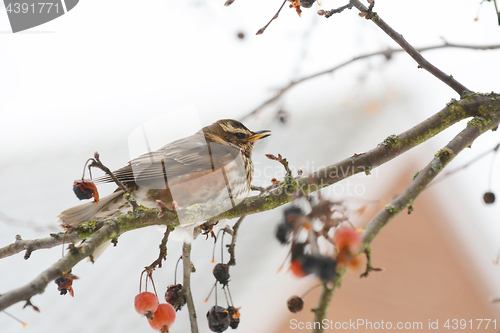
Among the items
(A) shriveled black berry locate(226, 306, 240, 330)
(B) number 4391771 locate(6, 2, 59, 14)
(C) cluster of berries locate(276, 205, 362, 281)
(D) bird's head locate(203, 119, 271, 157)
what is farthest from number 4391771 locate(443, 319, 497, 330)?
(B) number 4391771 locate(6, 2, 59, 14)

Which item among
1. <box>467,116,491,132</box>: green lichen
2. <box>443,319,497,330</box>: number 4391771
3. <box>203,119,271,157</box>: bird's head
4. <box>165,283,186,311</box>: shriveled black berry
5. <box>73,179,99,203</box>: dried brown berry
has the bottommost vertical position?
<box>443,319,497,330</box>: number 4391771

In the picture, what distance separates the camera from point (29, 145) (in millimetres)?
1762

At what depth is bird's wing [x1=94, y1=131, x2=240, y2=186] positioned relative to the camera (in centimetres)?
113

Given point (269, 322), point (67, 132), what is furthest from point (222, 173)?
point (269, 322)

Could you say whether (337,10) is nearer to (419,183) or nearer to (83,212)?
(419,183)

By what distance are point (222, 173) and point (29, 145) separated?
42.6 inches

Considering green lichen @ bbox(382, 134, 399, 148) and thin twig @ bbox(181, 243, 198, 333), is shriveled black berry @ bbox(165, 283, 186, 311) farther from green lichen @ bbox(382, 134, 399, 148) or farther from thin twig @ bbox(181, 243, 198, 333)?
green lichen @ bbox(382, 134, 399, 148)

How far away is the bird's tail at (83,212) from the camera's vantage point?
1095mm

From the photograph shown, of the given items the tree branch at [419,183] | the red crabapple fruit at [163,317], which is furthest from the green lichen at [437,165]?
the red crabapple fruit at [163,317]

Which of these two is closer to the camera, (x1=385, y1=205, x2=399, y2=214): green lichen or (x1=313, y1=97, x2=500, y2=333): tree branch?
(x1=313, y1=97, x2=500, y2=333): tree branch

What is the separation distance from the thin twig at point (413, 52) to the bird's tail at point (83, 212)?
0.86 meters

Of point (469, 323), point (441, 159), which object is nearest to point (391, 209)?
point (441, 159)

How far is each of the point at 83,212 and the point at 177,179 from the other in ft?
0.98

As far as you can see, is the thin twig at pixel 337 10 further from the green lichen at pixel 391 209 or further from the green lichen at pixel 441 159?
the green lichen at pixel 391 209
